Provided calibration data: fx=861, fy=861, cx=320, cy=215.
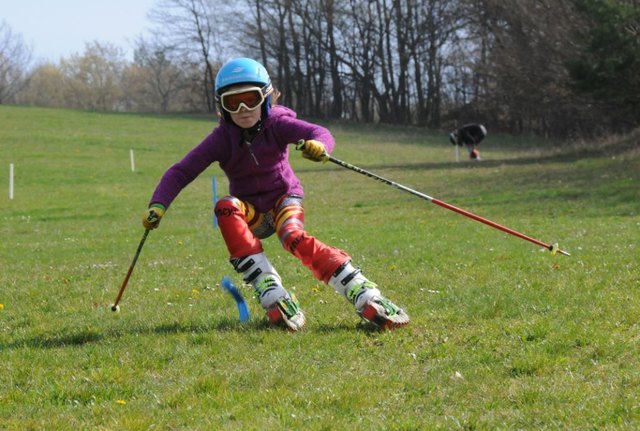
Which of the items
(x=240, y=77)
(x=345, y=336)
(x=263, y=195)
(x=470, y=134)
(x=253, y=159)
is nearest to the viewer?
(x=345, y=336)

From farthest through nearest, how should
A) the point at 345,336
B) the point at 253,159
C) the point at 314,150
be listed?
the point at 253,159
the point at 314,150
the point at 345,336

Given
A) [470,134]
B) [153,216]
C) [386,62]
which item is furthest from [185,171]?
[386,62]

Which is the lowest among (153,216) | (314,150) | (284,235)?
(284,235)

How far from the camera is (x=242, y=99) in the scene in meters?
7.30

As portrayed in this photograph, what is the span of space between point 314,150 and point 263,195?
870 millimetres

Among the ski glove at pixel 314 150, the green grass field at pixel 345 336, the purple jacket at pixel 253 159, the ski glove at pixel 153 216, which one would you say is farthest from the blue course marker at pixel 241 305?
the ski glove at pixel 314 150

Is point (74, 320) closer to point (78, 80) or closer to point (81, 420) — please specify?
point (81, 420)

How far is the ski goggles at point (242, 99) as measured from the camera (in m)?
7.28

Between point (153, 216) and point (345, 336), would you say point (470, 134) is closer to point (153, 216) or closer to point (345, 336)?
point (153, 216)

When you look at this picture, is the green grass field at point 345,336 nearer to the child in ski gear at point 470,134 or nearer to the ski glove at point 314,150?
the ski glove at point 314,150

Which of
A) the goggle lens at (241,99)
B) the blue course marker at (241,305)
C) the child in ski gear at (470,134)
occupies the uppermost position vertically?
the goggle lens at (241,99)

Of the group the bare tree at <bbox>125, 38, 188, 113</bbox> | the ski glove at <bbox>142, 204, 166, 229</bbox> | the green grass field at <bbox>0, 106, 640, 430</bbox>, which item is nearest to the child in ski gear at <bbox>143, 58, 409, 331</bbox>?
the ski glove at <bbox>142, 204, 166, 229</bbox>

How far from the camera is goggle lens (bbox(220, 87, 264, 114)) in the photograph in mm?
Answer: 7285

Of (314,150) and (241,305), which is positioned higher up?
(314,150)
